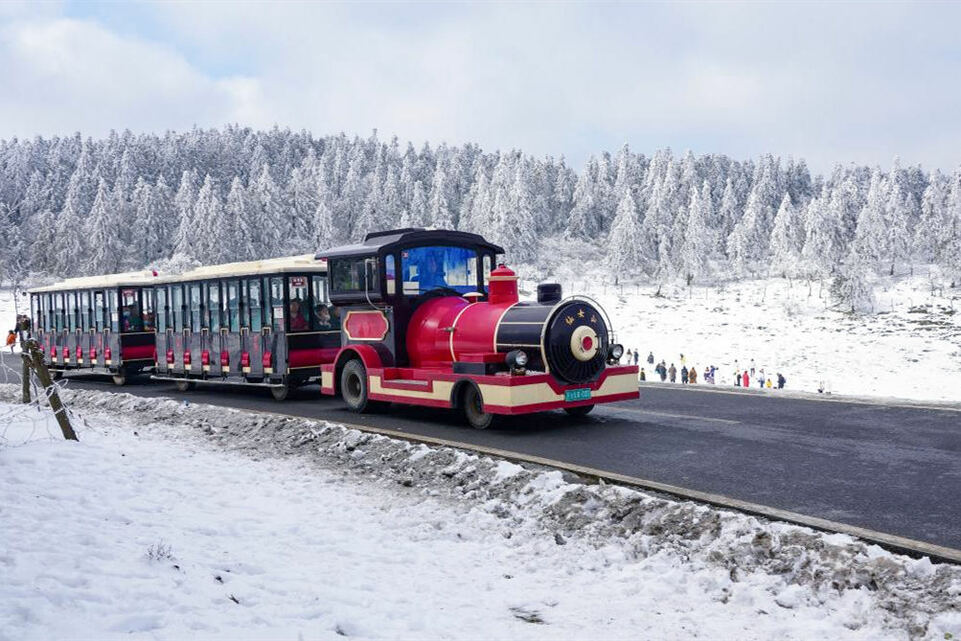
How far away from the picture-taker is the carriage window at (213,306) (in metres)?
19.0

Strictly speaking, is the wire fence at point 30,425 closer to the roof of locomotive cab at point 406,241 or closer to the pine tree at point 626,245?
the roof of locomotive cab at point 406,241

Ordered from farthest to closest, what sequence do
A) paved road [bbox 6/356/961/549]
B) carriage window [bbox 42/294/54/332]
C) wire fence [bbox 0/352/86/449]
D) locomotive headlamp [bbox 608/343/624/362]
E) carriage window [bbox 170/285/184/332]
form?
carriage window [bbox 42/294/54/332], carriage window [bbox 170/285/184/332], locomotive headlamp [bbox 608/343/624/362], wire fence [bbox 0/352/86/449], paved road [bbox 6/356/961/549]

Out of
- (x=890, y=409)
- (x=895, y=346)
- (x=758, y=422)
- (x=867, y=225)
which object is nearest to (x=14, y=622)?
(x=758, y=422)

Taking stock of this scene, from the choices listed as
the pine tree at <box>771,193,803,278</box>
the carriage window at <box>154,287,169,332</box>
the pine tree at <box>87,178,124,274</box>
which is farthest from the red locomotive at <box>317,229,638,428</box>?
the pine tree at <box>87,178,124,274</box>

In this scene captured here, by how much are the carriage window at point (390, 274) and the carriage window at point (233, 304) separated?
6178 millimetres

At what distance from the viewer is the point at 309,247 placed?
313 ft

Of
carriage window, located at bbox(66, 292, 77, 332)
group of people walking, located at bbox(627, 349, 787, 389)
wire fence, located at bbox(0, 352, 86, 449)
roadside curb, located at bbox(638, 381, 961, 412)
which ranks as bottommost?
group of people walking, located at bbox(627, 349, 787, 389)

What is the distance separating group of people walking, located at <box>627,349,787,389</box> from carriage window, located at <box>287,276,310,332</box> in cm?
1859

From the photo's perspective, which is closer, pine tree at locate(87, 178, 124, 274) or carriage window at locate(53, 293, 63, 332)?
carriage window at locate(53, 293, 63, 332)

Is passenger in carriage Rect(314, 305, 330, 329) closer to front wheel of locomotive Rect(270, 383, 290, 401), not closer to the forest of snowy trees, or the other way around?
front wheel of locomotive Rect(270, 383, 290, 401)

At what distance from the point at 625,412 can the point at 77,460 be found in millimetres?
8651

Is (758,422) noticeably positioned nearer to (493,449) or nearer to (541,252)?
(493,449)

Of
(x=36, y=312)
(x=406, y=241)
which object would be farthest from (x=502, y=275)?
(x=36, y=312)

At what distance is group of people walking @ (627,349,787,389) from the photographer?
36.8 meters
